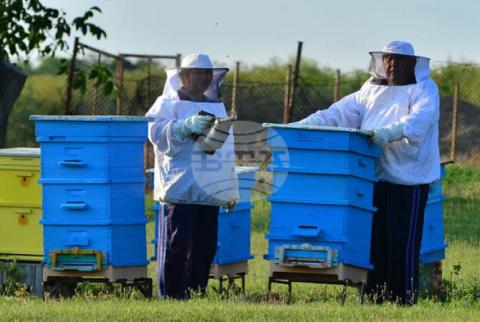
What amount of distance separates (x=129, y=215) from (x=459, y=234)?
8154 mm

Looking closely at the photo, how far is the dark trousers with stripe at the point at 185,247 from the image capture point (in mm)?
11367

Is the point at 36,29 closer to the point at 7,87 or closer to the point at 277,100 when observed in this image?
the point at 7,87

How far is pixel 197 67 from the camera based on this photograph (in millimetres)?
11414

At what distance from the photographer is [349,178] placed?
1109 centimetres

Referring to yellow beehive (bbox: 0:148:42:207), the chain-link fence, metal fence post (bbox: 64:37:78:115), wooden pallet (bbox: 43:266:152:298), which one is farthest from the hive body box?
metal fence post (bbox: 64:37:78:115)

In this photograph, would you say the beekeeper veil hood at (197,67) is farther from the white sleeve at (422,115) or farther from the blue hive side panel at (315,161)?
the white sleeve at (422,115)

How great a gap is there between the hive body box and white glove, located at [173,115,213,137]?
164 centimetres

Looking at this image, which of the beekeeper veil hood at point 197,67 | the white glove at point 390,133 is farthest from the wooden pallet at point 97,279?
the white glove at point 390,133

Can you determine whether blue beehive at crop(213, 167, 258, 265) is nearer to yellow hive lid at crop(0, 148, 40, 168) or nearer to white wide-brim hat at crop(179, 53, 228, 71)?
white wide-brim hat at crop(179, 53, 228, 71)

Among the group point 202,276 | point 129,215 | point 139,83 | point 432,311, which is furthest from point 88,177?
point 139,83

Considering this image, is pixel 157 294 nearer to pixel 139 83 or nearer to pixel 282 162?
pixel 282 162

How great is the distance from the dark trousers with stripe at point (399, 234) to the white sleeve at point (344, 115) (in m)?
0.60

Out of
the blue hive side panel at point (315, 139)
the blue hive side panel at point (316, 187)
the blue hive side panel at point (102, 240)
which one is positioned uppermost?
the blue hive side panel at point (315, 139)

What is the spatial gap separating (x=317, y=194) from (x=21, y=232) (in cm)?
277
